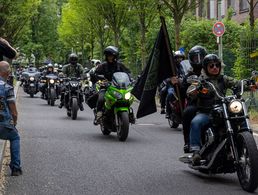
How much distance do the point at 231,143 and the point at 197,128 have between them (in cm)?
82

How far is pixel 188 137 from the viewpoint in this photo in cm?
841

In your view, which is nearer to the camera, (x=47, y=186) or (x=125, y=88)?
(x=47, y=186)

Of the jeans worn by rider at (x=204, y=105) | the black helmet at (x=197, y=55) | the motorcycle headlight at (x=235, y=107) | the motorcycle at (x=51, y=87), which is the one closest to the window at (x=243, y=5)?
the motorcycle at (x=51, y=87)

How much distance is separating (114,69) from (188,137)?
4.83 meters

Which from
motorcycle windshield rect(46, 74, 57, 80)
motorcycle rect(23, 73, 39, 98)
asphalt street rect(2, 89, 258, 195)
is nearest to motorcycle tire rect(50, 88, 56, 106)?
motorcycle windshield rect(46, 74, 57, 80)

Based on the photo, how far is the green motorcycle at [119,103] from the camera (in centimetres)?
1202

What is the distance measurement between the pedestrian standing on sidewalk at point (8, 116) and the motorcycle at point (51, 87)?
50.2ft

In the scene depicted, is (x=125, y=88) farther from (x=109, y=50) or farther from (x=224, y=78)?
(x=224, y=78)

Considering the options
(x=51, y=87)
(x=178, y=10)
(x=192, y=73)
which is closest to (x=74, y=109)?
(x=51, y=87)

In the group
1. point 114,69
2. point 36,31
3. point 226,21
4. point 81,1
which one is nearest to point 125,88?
point 114,69

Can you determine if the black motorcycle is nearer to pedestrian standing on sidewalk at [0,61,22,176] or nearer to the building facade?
pedestrian standing on sidewalk at [0,61,22,176]

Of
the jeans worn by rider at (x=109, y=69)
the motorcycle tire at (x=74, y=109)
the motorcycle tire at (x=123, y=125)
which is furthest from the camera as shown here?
the motorcycle tire at (x=74, y=109)

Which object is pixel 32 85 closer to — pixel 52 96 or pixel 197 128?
pixel 52 96

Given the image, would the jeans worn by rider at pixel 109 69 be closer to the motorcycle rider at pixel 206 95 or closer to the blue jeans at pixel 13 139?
the blue jeans at pixel 13 139
